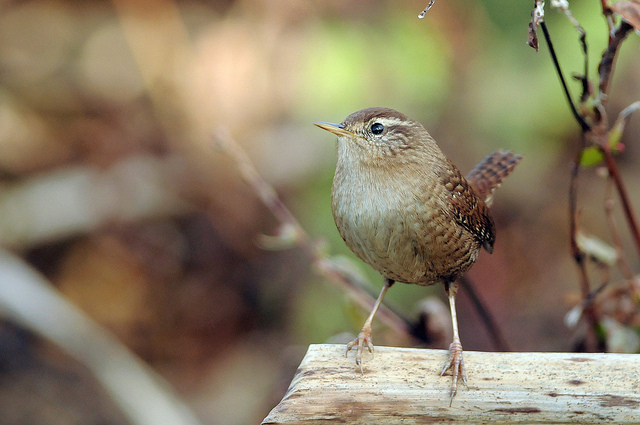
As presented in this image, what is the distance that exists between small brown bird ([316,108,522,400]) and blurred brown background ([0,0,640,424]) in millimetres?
2209

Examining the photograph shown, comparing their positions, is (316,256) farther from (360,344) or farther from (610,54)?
(610,54)

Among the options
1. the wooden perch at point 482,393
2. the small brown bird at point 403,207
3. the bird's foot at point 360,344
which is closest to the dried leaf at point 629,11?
the small brown bird at point 403,207

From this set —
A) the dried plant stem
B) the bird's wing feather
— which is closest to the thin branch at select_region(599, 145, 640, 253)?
the bird's wing feather

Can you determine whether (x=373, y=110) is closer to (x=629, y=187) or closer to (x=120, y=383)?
(x=120, y=383)

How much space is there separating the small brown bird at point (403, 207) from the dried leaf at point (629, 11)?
0.84 meters

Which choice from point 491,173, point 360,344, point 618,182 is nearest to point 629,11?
point 618,182

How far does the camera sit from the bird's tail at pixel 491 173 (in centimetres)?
312

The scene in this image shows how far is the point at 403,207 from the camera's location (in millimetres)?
2418

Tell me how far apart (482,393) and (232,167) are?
11.3 feet

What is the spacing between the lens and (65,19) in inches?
220

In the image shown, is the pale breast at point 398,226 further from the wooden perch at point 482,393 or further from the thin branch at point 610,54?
the thin branch at point 610,54

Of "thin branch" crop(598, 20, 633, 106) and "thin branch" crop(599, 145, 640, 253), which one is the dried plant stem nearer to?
"thin branch" crop(599, 145, 640, 253)

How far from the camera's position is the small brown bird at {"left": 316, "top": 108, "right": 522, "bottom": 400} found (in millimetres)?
2404

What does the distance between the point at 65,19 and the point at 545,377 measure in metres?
4.95
